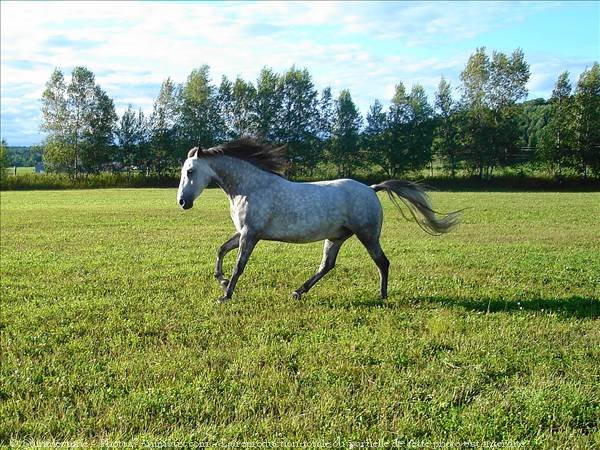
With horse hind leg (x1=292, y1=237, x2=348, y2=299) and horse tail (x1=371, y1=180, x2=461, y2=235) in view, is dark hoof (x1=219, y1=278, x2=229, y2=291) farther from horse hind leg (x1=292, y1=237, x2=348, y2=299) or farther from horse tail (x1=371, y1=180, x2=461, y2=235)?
horse tail (x1=371, y1=180, x2=461, y2=235)

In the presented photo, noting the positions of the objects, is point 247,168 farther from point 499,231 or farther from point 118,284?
point 499,231

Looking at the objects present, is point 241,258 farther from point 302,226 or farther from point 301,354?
point 301,354

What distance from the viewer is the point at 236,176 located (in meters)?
8.89

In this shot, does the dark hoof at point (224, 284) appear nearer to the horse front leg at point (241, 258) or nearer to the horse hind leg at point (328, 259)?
the horse front leg at point (241, 258)

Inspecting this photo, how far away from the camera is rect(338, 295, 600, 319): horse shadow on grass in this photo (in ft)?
26.6

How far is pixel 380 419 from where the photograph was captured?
4605 mm

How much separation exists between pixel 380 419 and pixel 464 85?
212 feet

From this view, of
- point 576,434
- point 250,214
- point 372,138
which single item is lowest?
point 576,434

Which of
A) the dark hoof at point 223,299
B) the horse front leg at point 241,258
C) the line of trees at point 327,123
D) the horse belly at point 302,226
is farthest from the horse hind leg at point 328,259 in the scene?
the line of trees at point 327,123

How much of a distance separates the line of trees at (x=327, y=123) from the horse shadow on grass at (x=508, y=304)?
52643 millimetres

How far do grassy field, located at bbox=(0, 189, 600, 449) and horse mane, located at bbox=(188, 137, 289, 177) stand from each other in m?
2.24

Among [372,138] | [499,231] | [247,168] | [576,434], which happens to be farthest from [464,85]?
[576,434]

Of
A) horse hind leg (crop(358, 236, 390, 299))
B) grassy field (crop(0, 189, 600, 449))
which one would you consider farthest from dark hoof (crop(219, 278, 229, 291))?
horse hind leg (crop(358, 236, 390, 299))

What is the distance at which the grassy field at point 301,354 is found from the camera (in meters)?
4.46
